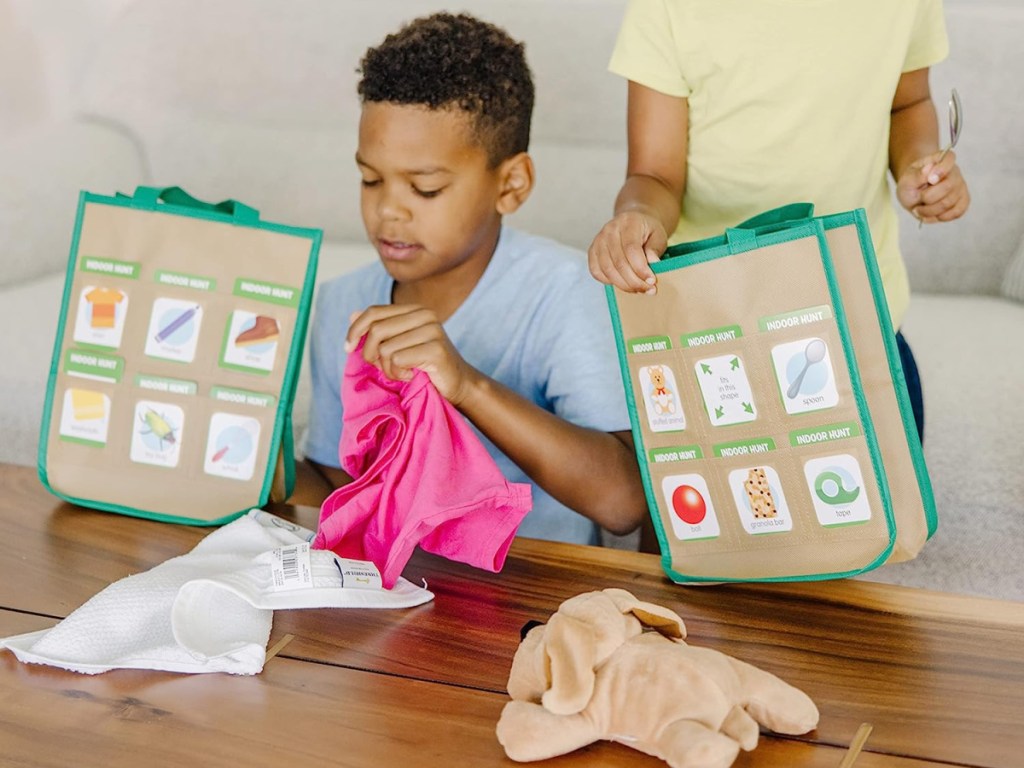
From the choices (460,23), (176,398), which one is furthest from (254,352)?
(460,23)

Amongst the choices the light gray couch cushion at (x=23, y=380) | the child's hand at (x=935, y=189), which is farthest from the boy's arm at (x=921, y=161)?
the light gray couch cushion at (x=23, y=380)

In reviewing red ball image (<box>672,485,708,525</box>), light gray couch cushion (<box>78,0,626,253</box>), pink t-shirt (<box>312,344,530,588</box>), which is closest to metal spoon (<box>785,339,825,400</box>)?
red ball image (<box>672,485,708,525</box>)

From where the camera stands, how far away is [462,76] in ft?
3.55

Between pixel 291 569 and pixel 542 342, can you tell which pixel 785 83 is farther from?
pixel 291 569

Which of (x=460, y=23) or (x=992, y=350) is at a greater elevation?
(x=460, y=23)

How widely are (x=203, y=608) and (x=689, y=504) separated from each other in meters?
0.36

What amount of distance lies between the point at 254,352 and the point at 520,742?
1.62 feet

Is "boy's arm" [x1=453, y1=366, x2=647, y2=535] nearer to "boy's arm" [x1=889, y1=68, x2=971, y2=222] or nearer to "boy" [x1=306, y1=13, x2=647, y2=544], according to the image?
"boy" [x1=306, y1=13, x2=647, y2=544]

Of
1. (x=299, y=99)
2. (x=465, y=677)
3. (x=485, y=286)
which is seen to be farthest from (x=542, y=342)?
(x=299, y=99)

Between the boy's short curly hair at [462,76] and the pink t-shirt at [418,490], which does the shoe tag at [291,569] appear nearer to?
the pink t-shirt at [418,490]

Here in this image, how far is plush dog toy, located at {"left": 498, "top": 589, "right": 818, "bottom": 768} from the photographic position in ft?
2.10

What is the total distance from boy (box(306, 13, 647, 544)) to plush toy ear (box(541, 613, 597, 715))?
11.5 inches

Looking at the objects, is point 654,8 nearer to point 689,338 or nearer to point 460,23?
point 460,23

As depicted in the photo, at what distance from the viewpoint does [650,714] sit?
25.5 inches
